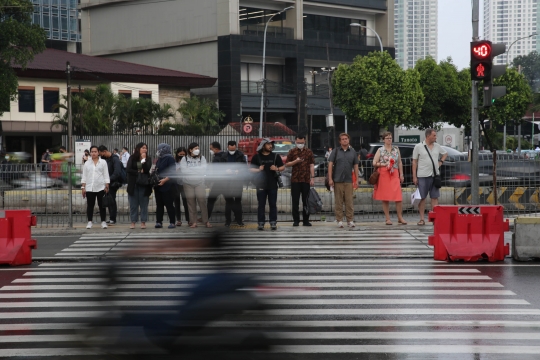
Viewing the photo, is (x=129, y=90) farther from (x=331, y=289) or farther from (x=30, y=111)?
(x=331, y=289)

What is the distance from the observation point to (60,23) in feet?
248

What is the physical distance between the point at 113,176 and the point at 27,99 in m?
35.9

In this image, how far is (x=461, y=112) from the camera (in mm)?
66125

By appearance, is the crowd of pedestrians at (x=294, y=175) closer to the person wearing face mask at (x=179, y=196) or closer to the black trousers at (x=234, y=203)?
the person wearing face mask at (x=179, y=196)

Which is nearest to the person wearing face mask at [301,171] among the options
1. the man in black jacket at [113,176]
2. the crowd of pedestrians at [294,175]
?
the crowd of pedestrians at [294,175]

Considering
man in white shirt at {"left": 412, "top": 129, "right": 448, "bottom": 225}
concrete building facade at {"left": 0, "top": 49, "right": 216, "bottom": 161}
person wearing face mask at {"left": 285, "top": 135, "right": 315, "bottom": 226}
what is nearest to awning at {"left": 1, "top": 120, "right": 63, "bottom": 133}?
concrete building facade at {"left": 0, "top": 49, "right": 216, "bottom": 161}

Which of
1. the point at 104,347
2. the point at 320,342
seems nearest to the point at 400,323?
the point at 320,342

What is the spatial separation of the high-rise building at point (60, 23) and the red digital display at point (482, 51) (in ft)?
206

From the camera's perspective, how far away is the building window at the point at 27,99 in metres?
50.9

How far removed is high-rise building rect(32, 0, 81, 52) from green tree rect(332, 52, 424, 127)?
1109 inches

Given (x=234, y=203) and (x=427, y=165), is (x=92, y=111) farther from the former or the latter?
(x=234, y=203)

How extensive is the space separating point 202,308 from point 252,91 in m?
57.0

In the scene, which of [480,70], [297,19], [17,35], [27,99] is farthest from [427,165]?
[297,19]

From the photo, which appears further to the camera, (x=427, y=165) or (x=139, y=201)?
(x=139, y=201)
